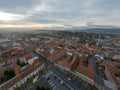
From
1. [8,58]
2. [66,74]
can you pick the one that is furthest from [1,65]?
[66,74]

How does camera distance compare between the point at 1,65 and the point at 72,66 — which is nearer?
the point at 72,66

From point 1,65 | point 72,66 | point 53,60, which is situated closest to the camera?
point 72,66

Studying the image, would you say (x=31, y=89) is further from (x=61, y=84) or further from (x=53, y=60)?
(x=53, y=60)

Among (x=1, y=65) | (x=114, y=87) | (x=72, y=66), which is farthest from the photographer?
(x=1, y=65)

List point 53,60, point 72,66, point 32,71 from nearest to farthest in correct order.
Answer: point 32,71 → point 72,66 → point 53,60

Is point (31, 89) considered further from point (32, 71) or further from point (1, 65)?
point (1, 65)

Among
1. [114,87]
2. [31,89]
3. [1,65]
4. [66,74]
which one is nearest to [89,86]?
[114,87]

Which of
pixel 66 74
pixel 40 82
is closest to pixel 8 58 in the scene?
pixel 40 82

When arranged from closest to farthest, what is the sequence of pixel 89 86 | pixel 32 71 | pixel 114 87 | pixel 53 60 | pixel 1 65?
pixel 114 87 < pixel 89 86 < pixel 32 71 < pixel 1 65 < pixel 53 60

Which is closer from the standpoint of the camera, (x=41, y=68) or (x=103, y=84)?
(x=103, y=84)
